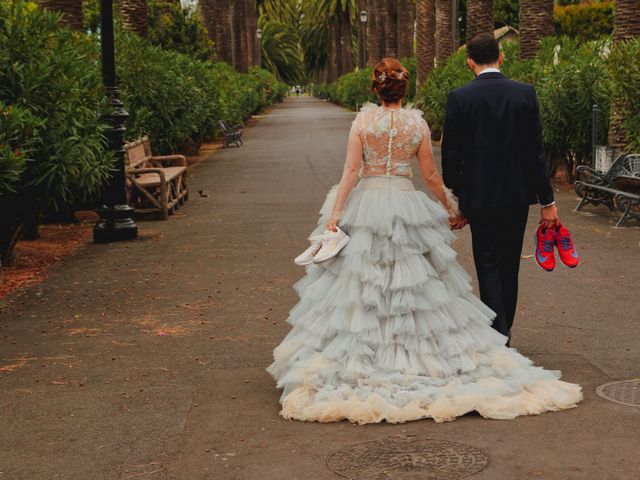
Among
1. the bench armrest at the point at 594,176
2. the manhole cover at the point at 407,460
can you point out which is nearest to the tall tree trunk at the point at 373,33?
the bench armrest at the point at 594,176

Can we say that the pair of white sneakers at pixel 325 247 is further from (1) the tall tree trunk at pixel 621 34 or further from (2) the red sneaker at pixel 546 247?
(1) the tall tree trunk at pixel 621 34

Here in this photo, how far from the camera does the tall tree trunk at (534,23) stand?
22.7 m

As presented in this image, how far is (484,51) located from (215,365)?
109 inches

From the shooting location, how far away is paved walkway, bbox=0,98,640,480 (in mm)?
5246

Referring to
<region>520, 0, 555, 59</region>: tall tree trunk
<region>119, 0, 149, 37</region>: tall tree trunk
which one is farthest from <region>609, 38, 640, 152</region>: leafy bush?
<region>119, 0, 149, 37</region>: tall tree trunk

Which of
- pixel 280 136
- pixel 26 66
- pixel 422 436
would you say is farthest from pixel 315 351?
pixel 280 136

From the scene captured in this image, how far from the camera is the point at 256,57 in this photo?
91.1 metres

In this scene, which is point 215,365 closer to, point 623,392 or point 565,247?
point 565,247

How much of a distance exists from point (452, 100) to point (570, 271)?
171 inches

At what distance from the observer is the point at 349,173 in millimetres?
6363

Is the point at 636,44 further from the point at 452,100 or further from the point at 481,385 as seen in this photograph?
the point at 481,385

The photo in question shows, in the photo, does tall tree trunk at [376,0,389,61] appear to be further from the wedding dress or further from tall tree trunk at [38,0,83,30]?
the wedding dress

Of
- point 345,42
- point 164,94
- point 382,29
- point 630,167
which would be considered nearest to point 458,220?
point 630,167

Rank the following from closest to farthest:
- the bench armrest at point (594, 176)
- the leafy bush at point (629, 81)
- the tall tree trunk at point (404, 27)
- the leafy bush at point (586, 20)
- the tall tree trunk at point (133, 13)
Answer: the leafy bush at point (629, 81) < the bench armrest at point (594, 176) < the tall tree trunk at point (133, 13) < the tall tree trunk at point (404, 27) < the leafy bush at point (586, 20)
